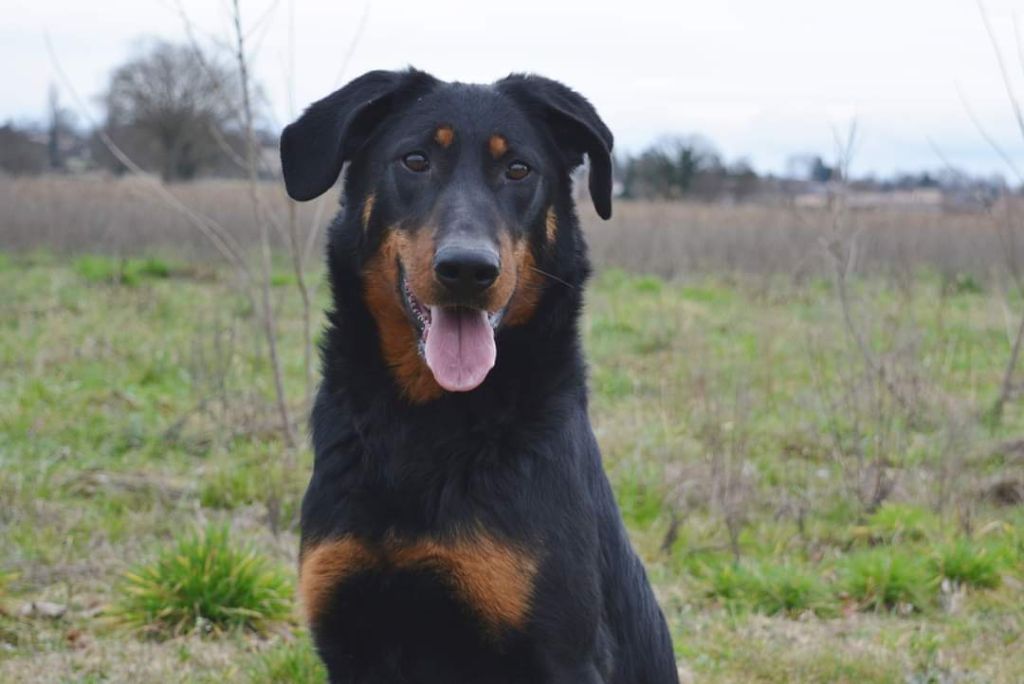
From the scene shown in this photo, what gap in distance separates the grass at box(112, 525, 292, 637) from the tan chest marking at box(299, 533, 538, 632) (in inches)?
74.2

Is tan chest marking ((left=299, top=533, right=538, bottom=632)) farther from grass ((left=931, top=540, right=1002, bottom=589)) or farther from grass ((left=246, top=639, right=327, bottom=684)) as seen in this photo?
grass ((left=931, top=540, right=1002, bottom=589))

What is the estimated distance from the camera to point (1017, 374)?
33.3ft

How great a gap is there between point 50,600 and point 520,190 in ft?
10.3

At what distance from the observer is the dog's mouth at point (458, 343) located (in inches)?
122

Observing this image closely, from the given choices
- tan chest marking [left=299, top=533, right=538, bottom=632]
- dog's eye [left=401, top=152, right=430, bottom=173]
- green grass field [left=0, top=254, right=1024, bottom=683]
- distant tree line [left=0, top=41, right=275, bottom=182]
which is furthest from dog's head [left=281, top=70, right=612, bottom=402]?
distant tree line [left=0, top=41, right=275, bottom=182]

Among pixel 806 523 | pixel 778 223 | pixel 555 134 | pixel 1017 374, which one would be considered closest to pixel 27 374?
pixel 806 523

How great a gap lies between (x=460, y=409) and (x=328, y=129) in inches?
37.1

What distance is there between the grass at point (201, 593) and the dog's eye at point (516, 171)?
2419 mm

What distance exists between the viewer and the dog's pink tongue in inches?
122

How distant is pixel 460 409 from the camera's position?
3299 mm

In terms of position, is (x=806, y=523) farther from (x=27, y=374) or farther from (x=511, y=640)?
(x=27, y=374)

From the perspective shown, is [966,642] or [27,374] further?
[27,374]

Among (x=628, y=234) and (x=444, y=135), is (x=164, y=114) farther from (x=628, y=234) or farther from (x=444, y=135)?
(x=444, y=135)

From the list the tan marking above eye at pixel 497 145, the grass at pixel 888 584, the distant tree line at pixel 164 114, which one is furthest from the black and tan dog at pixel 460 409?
the distant tree line at pixel 164 114
